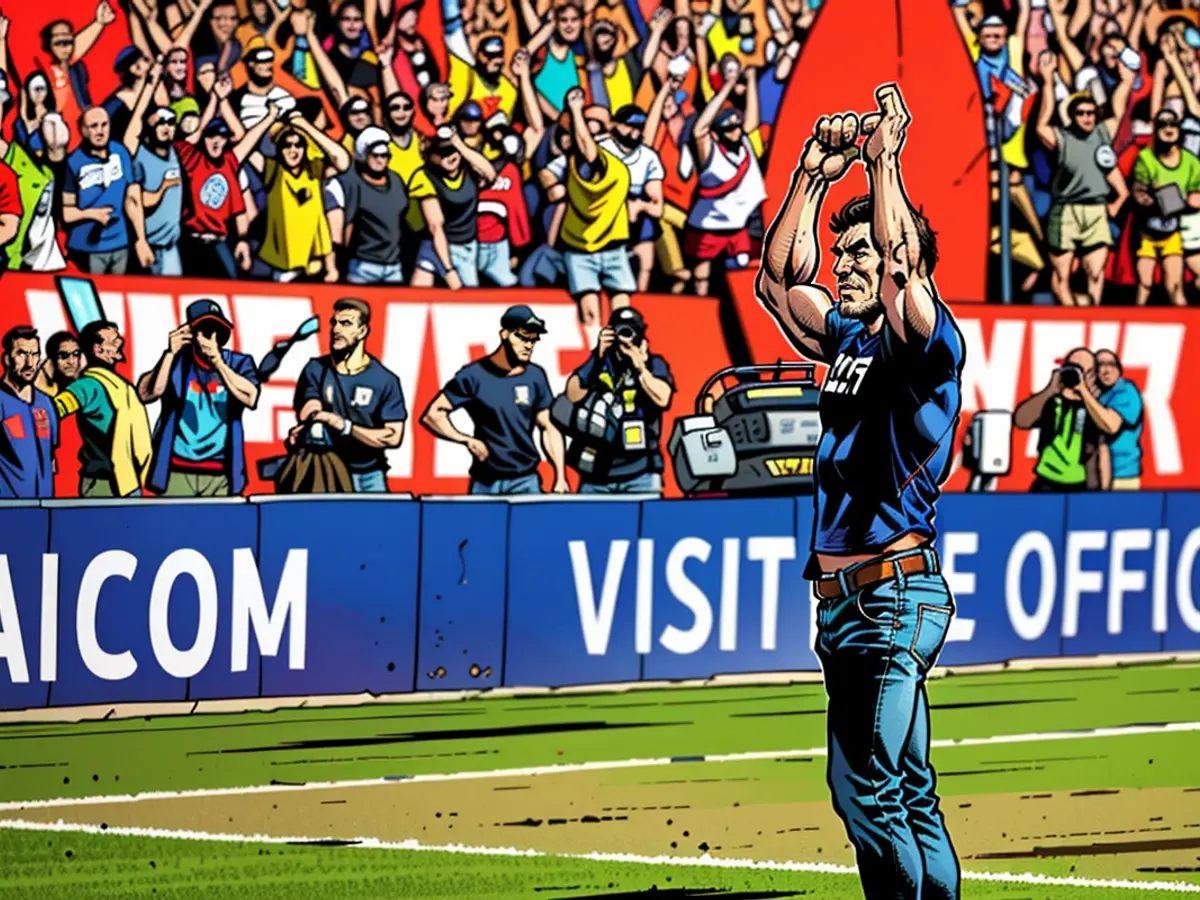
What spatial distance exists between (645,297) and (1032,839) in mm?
2078

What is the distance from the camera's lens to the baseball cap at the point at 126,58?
14.6ft

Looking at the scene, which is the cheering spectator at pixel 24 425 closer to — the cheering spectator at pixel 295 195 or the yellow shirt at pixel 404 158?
the cheering spectator at pixel 295 195

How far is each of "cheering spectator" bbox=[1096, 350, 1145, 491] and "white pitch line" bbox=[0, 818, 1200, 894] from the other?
1399 millimetres

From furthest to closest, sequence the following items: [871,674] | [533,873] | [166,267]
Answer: [166,267], [533,873], [871,674]

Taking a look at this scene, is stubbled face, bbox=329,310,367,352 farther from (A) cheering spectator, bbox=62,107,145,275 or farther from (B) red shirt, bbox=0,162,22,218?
(B) red shirt, bbox=0,162,22,218

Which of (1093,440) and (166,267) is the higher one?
(166,267)

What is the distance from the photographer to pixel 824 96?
14.8ft

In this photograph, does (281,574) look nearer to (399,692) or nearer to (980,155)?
(399,692)

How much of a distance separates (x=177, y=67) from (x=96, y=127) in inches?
12.3

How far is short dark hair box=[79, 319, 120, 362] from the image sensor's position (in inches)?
173

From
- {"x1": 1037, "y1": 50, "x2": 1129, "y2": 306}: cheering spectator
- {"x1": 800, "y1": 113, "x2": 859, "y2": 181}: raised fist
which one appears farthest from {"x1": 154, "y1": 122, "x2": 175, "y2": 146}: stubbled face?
{"x1": 1037, "y1": 50, "x2": 1129, "y2": 306}: cheering spectator

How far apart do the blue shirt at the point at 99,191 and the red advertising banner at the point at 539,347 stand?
0.13 meters

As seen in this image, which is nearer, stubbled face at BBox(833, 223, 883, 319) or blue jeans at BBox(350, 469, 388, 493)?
stubbled face at BBox(833, 223, 883, 319)

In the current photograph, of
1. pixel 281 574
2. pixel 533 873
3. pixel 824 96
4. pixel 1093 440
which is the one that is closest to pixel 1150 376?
pixel 1093 440
